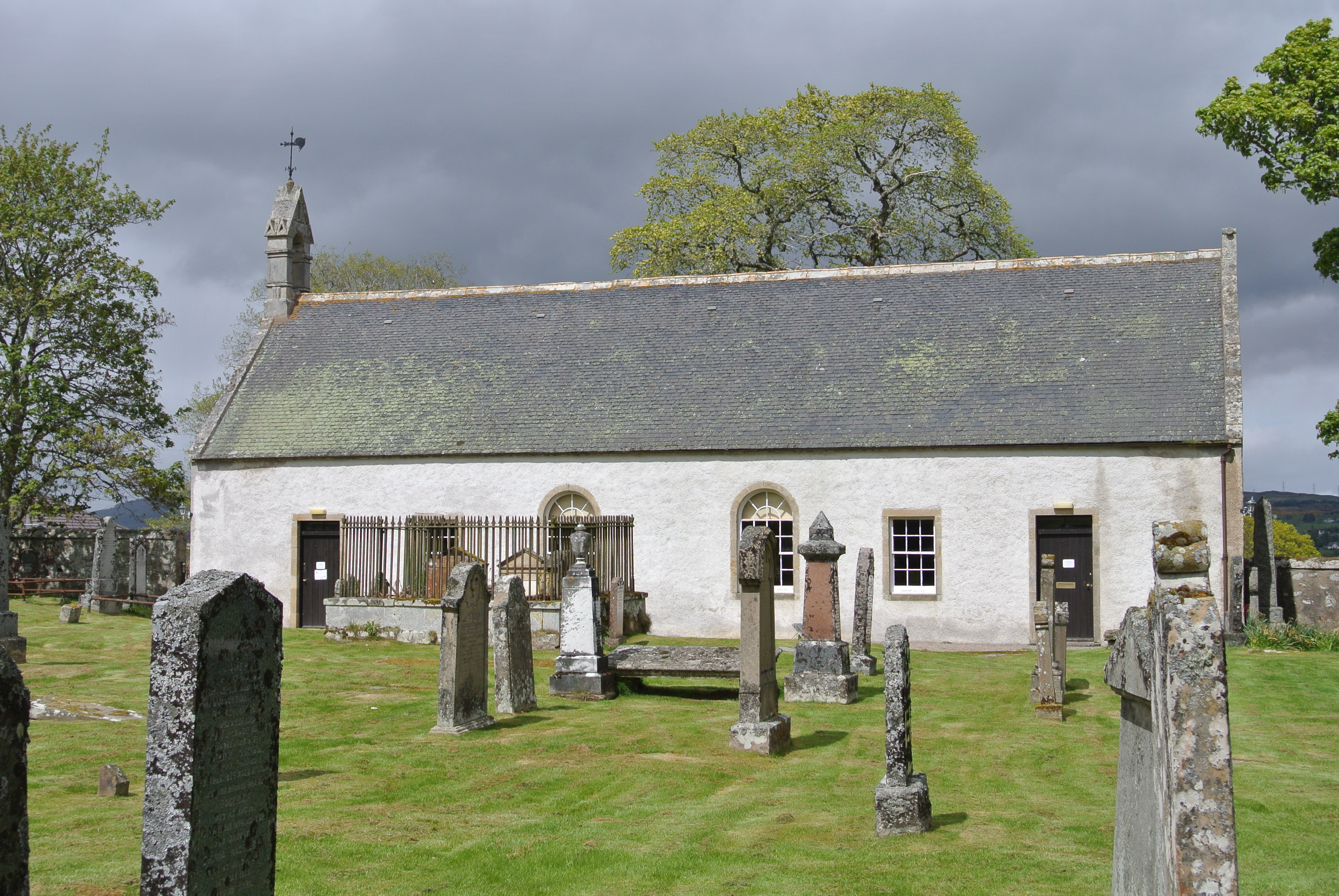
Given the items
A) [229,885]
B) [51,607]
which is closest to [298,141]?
[51,607]

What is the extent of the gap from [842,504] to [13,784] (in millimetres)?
21371

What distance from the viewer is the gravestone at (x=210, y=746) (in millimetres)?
4562

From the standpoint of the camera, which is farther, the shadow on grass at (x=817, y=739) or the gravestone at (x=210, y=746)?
the shadow on grass at (x=817, y=739)

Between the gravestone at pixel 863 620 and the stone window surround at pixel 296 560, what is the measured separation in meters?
13.3

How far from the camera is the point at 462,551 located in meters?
24.3

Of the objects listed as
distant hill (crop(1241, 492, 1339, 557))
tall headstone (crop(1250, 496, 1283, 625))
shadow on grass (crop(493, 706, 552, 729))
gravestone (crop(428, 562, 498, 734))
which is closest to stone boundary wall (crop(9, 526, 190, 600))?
shadow on grass (crop(493, 706, 552, 729))

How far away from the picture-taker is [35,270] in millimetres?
31859

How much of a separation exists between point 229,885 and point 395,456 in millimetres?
22544

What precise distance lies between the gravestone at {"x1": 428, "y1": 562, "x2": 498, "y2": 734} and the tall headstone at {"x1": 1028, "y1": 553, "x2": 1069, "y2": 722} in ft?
22.6

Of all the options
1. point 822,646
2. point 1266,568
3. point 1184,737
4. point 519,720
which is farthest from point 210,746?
point 1266,568

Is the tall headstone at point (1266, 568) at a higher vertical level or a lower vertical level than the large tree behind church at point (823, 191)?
lower

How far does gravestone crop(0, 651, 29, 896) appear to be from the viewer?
3865 millimetres

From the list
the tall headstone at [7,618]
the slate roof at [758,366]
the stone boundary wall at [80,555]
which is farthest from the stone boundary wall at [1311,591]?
the stone boundary wall at [80,555]

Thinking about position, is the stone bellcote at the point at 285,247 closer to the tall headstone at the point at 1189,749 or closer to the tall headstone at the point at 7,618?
the tall headstone at the point at 7,618
